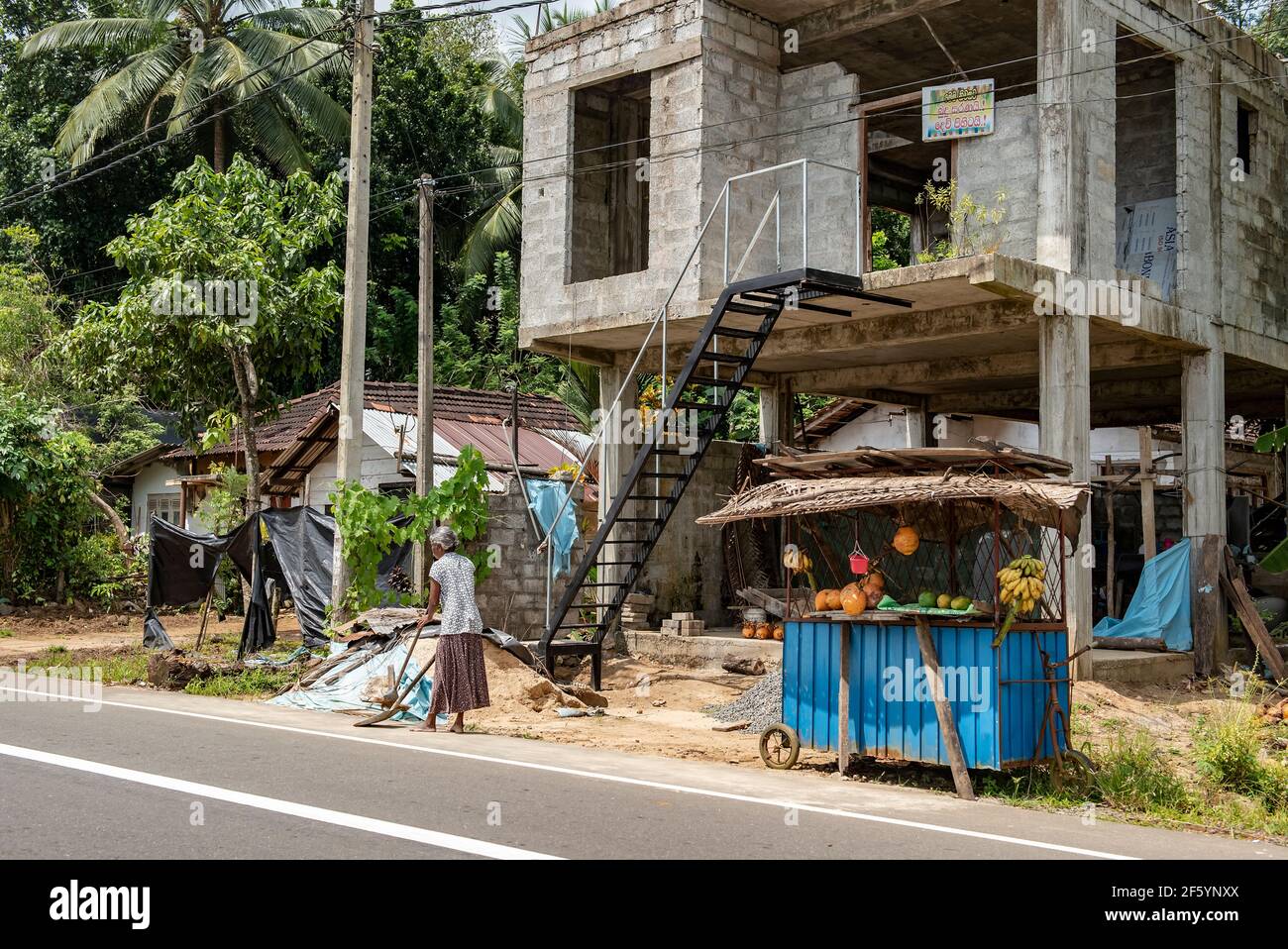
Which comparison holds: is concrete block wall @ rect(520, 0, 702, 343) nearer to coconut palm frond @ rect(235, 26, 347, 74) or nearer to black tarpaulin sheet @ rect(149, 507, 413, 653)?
black tarpaulin sheet @ rect(149, 507, 413, 653)

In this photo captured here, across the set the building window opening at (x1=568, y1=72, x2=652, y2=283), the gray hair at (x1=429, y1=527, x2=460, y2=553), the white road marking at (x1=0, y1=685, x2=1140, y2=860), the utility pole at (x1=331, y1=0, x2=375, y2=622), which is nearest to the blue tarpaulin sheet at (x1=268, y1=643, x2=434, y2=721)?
the white road marking at (x1=0, y1=685, x2=1140, y2=860)

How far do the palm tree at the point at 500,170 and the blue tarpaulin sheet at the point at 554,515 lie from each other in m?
17.1

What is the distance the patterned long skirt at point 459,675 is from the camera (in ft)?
39.1

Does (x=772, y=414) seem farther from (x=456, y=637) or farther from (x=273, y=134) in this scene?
(x=273, y=134)

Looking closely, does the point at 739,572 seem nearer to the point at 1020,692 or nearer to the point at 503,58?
the point at 1020,692

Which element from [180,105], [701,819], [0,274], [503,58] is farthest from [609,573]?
[503,58]

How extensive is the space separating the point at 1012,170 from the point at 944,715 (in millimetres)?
8181

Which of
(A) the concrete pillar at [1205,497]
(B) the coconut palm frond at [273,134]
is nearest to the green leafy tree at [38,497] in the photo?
(B) the coconut palm frond at [273,134]

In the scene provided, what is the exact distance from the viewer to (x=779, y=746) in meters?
10.9

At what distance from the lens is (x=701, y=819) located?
8.09 m

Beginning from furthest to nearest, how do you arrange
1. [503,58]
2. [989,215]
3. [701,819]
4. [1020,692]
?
[503,58]
[989,215]
[1020,692]
[701,819]

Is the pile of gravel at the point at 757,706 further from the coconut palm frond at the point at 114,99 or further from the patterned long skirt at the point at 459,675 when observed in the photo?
the coconut palm frond at the point at 114,99

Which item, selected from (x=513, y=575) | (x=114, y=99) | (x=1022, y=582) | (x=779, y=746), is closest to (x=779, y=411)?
(x=513, y=575)

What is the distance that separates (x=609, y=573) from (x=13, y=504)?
12.9 metres
